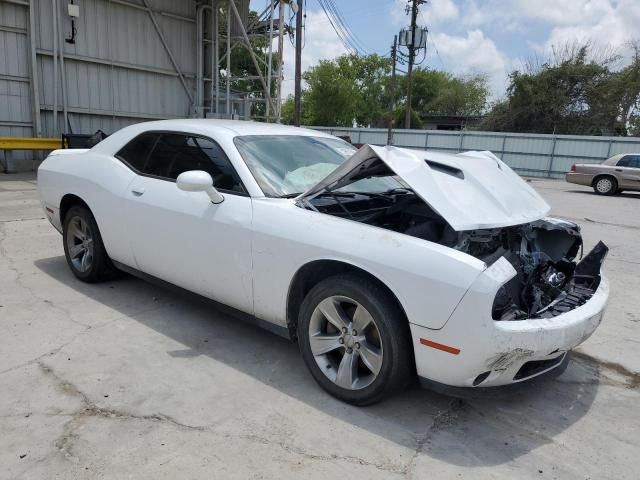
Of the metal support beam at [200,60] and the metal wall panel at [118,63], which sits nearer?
→ the metal wall panel at [118,63]

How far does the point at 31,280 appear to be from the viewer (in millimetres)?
4738

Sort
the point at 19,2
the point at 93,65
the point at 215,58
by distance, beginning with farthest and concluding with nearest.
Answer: the point at 215,58 → the point at 93,65 → the point at 19,2

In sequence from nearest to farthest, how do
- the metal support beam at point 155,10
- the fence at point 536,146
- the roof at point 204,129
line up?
the roof at point 204,129 → the metal support beam at point 155,10 → the fence at point 536,146

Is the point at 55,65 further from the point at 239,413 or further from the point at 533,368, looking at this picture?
the point at 533,368

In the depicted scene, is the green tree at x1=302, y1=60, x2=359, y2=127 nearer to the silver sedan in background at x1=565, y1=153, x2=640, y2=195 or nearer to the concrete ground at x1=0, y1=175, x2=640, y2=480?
the silver sedan in background at x1=565, y1=153, x2=640, y2=195

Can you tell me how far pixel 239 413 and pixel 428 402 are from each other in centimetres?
110

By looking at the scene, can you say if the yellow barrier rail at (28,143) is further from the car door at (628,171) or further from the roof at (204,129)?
the car door at (628,171)

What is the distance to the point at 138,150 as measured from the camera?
420 cm

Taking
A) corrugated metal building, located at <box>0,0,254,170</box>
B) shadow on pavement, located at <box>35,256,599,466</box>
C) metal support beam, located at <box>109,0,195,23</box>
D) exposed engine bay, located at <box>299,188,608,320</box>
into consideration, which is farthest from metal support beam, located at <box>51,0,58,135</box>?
exposed engine bay, located at <box>299,188,608,320</box>

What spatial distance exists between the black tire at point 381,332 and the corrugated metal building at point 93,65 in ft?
43.7

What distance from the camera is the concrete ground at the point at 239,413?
7.75ft

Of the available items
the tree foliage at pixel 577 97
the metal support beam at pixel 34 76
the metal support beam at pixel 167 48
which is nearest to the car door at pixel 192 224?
the metal support beam at pixel 34 76

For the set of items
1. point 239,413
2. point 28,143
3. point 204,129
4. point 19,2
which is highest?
point 19,2

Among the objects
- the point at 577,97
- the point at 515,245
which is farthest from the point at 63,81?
the point at 577,97
